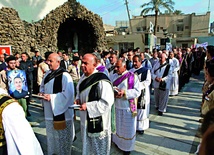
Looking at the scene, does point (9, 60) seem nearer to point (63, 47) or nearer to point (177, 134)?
point (177, 134)

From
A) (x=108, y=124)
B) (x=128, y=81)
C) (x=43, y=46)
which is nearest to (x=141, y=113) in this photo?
(x=128, y=81)

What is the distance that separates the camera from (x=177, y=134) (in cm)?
425

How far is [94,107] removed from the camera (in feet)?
8.37

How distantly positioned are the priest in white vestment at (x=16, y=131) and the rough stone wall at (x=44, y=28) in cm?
1261

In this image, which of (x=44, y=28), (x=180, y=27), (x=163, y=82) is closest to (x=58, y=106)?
(x=163, y=82)

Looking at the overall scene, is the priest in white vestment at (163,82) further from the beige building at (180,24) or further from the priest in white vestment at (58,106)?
the beige building at (180,24)

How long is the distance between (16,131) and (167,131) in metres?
3.84

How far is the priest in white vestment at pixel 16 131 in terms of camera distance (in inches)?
54.6

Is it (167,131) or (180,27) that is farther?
(180,27)

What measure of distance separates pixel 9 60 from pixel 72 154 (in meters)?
2.53

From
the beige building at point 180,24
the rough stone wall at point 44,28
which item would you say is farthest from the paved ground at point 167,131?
the beige building at point 180,24

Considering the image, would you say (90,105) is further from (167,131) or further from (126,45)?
(126,45)

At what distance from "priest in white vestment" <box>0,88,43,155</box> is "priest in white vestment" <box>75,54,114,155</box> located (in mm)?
1107

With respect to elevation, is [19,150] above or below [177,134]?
above
